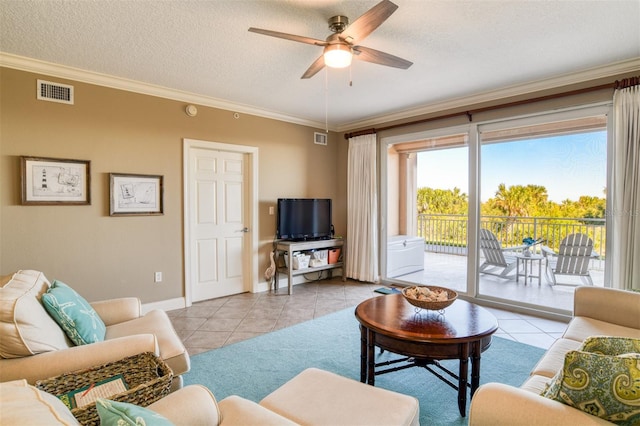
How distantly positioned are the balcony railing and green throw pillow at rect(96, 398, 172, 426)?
13.9 feet

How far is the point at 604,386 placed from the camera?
3.47ft

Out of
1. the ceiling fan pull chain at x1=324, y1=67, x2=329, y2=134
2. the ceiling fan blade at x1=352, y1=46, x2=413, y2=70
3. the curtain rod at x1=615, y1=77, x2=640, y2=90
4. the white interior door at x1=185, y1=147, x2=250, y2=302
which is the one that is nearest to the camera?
the ceiling fan blade at x1=352, y1=46, x2=413, y2=70

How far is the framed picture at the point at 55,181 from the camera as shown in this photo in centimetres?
302

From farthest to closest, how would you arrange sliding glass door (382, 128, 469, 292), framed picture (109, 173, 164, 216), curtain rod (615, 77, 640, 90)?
sliding glass door (382, 128, 469, 292) → framed picture (109, 173, 164, 216) → curtain rod (615, 77, 640, 90)

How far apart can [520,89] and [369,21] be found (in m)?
2.64

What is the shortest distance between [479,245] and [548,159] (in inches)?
50.6

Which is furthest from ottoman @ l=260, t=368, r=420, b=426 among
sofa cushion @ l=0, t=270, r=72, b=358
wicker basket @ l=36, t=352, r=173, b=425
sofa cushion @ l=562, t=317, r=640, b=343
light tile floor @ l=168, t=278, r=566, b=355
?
light tile floor @ l=168, t=278, r=566, b=355

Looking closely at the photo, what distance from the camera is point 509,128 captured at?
3863 millimetres

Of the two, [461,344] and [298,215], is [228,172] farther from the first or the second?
[461,344]

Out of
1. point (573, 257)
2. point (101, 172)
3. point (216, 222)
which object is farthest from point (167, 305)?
point (573, 257)

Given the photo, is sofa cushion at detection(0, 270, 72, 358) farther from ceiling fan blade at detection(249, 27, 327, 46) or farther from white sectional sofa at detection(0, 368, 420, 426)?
ceiling fan blade at detection(249, 27, 327, 46)

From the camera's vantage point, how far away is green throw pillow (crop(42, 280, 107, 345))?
1763 millimetres

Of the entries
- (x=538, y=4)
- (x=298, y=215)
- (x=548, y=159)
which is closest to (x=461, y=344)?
(x=538, y=4)

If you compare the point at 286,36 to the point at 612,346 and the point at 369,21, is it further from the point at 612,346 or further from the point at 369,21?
the point at 612,346
